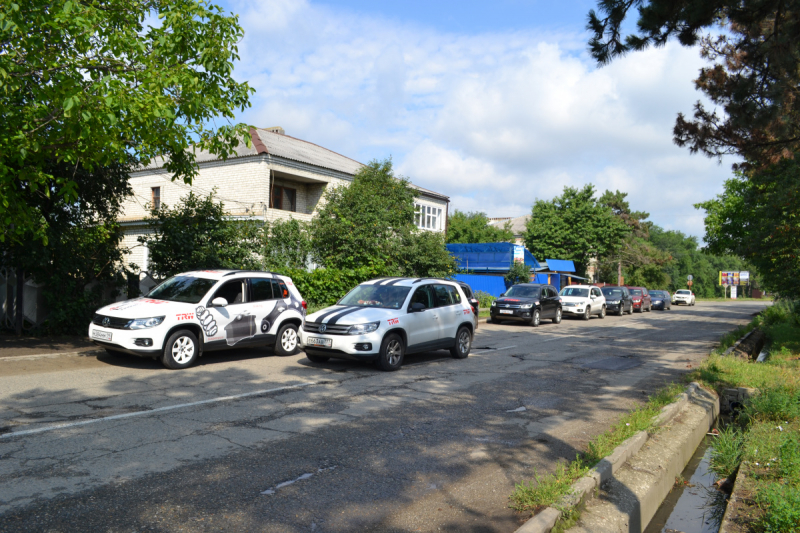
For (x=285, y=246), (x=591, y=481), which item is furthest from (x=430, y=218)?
(x=591, y=481)

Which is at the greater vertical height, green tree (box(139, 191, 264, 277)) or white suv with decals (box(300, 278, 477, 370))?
green tree (box(139, 191, 264, 277))

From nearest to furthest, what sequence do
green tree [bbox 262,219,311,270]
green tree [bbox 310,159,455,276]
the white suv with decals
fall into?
the white suv with decals, green tree [bbox 262,219,311,270], green tree [bbox 310,159,455,276]

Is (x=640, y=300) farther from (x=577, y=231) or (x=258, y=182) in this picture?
(x=258, y=182)

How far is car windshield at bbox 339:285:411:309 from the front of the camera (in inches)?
444

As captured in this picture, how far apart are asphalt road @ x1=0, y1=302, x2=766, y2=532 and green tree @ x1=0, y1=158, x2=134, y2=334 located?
9.69ft

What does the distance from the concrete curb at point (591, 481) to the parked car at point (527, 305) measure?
1556cm

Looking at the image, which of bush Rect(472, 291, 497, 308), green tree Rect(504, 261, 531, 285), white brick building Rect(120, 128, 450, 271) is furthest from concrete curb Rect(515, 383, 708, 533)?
green tree Rect(504, 261, 531, 285)

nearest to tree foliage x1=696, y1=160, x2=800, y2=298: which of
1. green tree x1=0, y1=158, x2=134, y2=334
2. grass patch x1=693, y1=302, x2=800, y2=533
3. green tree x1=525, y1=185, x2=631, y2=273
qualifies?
grass patch x1=693, y1=302, x2=800, y2=533

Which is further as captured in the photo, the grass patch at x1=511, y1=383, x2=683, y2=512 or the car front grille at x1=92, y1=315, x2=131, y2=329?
the car front grille at x1=92, y1=315, x2=131, y2=329

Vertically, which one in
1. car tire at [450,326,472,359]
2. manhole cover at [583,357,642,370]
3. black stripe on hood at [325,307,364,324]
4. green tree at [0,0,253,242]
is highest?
green tree at [0,0,253,242]

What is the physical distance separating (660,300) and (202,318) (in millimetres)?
43479

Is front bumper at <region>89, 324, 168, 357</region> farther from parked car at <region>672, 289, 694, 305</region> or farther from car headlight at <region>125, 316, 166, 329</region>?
parked car at <region>672, 289, 694, 305</region>

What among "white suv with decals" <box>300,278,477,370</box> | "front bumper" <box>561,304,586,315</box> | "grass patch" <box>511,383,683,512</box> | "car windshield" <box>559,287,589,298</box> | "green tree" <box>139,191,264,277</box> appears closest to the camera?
"grass patch" <box>511,383,683,512</box>

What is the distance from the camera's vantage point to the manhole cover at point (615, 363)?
12.3 metres
